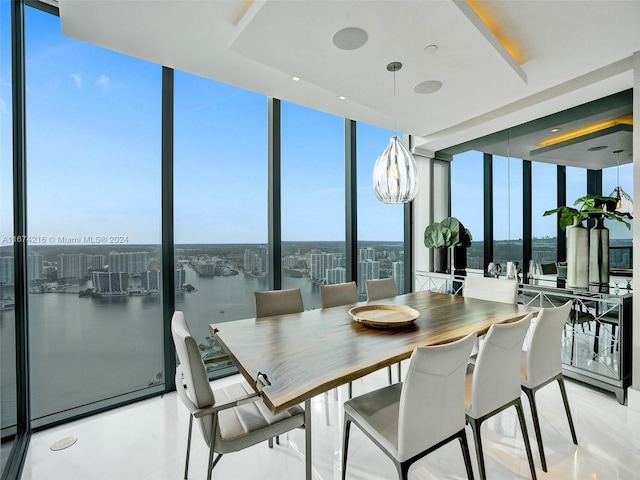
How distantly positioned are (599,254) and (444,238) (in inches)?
63.0

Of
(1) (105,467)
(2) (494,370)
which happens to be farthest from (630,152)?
(1) (105,467)

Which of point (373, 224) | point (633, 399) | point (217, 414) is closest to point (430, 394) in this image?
point (217, 414)

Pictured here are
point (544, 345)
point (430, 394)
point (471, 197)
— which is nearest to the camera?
point (430, 394)

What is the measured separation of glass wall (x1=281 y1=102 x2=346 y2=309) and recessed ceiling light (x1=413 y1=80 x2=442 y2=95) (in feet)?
4.40

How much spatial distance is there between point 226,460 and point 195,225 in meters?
1.84

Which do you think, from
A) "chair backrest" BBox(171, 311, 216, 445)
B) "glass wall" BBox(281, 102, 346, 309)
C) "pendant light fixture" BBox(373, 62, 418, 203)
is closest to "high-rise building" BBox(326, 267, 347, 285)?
"glass wall" BBox(281, 102, 346, 309)

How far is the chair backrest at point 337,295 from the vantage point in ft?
9.04

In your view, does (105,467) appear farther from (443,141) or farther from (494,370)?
(443,141)

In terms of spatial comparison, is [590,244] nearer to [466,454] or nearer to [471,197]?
[471,197]

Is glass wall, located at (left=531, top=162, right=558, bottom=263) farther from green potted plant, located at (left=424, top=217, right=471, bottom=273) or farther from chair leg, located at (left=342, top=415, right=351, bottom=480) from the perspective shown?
chair leg, located at (left=342, top=415, right=351, bottom=480)

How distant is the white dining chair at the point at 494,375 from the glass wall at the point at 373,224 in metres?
2.38

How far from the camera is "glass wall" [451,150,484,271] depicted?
4172 mm

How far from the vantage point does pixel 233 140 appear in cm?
308

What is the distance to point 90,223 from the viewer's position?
7.64 feet
